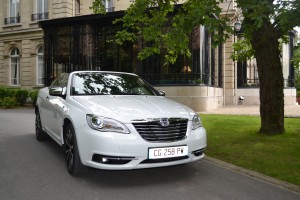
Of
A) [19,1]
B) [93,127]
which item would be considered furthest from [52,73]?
[93,127]

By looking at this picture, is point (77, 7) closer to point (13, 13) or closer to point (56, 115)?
point (13, 13)

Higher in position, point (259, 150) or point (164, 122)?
point (164, 122)

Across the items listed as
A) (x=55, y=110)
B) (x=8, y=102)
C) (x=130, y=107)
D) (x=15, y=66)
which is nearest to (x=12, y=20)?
(x=15, y=66)

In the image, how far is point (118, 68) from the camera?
70.0ft

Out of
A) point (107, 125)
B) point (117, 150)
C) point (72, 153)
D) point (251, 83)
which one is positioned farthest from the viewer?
point (251, 83)

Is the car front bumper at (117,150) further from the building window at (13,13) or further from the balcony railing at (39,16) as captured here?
the building window at (13,13)

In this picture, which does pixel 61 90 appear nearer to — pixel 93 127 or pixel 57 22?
pixel 93 127

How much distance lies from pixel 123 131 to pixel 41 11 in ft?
81.5

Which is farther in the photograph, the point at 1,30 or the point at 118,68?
the point at 1,30

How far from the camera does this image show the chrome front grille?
14.2 feet

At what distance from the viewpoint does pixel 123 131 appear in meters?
4.28

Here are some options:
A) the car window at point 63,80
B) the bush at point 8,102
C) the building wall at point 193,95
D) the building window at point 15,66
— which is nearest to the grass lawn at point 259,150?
the car window at point 63,80

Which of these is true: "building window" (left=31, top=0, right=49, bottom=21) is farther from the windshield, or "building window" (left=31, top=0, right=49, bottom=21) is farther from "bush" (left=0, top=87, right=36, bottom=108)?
the windshield

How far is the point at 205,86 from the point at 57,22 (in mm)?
10718
